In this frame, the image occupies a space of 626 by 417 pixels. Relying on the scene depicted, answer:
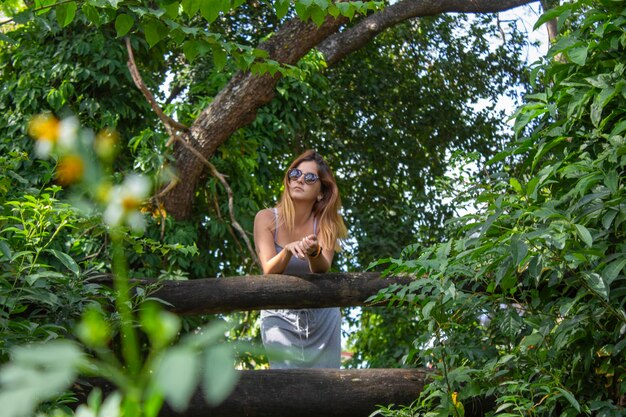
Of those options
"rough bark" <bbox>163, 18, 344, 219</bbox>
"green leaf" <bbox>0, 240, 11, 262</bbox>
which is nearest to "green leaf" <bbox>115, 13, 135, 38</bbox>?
"green leaf" <bbox>0, 240, 11, 262</bbox>

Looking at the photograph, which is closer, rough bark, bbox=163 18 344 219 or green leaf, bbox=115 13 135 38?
green leaf, bbox=115 13 135 38

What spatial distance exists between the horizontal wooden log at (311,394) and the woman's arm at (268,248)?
548 mm

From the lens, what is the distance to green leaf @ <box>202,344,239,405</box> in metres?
0.34

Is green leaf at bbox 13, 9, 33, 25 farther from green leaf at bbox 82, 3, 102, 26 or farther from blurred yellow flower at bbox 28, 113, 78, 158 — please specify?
blurred yellow flower at bbox 28, 113, 78, 158

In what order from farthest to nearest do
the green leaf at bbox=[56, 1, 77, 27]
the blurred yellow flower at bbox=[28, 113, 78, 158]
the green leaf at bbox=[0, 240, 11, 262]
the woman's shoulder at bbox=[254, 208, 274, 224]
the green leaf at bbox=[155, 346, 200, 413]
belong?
the woman's shoulder at bbox=[254, 208, 274, 224] < the green leaf at bbox=[0, 240, 11, 262] < the green leaf at bbox=[56, 1, 77, 27] < the blurred yellow flower at bbox=[28, 113, 78, 158] < the green leaf at bbox=[155, 346, 200, 413]


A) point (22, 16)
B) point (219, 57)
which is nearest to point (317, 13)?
point (219, 57)

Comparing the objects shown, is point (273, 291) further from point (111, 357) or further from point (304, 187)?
point (111, 357)

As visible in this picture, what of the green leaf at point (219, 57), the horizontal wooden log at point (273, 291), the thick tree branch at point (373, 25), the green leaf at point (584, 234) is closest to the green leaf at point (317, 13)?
the green leaf at point (219, 57)

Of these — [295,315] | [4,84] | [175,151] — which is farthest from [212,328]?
[4,84]

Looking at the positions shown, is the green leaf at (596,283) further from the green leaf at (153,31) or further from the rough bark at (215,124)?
the rough bark at (215,124)

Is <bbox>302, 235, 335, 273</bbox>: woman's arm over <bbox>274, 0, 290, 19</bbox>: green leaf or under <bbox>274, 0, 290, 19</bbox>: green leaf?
under

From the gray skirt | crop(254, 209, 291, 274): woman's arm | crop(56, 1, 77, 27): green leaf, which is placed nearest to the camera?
crop(56, 1, 77, 27): green leaf

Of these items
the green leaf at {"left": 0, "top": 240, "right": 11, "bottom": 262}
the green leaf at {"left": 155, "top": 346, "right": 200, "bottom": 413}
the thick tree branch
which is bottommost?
the green leaf at {"left": 155, "top": 346, "right": 200, "bottom": 413}

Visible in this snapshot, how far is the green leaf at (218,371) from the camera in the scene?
0.34 meters
